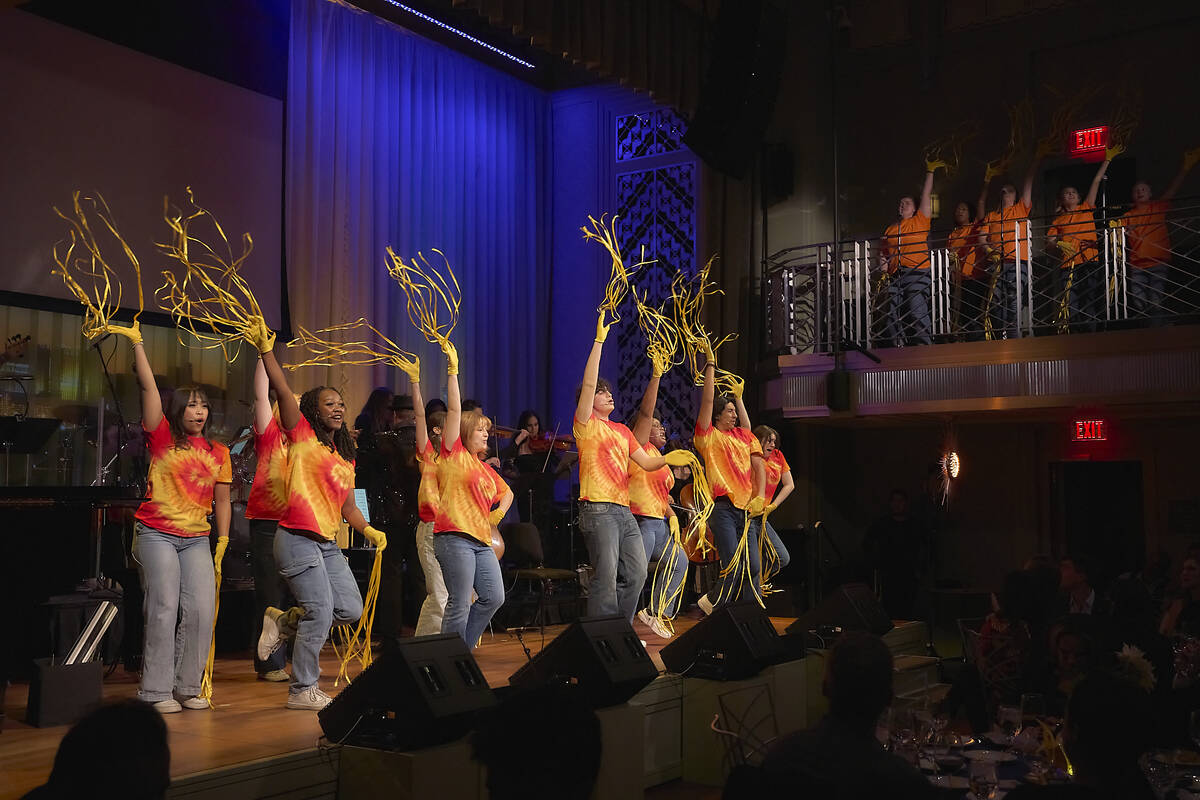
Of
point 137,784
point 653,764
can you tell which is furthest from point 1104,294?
point 137,784

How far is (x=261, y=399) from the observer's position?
5.15m

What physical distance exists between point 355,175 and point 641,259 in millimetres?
3151

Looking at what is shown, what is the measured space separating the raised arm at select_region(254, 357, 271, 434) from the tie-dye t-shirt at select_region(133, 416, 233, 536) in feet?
0.86

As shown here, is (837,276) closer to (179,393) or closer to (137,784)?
(179,393)

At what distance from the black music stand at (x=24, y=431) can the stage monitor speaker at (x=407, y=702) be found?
2.96 m

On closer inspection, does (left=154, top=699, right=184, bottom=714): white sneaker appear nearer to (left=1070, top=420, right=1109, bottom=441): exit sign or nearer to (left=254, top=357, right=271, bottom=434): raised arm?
(left=254, top=357, right=271, bottom=434): raised arm

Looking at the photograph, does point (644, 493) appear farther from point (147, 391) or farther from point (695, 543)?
point (147, 391)

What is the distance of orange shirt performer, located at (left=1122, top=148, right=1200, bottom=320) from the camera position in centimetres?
910

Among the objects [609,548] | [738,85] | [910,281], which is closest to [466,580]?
[609,548]

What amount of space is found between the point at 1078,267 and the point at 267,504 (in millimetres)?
6919

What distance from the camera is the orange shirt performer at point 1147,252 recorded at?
9.10 meters

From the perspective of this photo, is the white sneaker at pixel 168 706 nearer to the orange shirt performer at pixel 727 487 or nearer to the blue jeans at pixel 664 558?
the blue jeans at pixel 664 558

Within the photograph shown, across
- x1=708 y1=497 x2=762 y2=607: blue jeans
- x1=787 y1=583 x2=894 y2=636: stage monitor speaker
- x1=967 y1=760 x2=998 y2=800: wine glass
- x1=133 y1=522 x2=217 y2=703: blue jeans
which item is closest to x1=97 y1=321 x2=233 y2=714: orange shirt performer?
x1=133 y1=522 x2=217 y2=703: blue jeans

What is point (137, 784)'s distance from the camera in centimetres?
198
